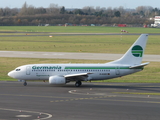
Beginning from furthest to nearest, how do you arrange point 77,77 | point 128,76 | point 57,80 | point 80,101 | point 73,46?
point 73,46
point 128,76
point 77,77
point 57,80
point 80,101

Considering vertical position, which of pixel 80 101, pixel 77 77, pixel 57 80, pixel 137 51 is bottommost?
pixel 80 101

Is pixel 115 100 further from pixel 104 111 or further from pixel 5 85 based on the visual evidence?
pixel 5 85

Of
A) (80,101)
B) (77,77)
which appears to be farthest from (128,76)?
(80,101)

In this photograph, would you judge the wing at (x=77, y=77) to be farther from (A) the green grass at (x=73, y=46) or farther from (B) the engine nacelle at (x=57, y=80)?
(A) the green grass at (x=73, y=46)

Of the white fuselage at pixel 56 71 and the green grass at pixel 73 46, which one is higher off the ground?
the white fuselage at pixel 56 71

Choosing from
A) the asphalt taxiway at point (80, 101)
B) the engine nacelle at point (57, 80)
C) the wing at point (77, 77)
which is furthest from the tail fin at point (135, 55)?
the engine nacelle at point (57, 80)

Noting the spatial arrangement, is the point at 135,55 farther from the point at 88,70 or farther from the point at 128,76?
the point at 128,76

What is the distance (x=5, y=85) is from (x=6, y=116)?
19.6 metres

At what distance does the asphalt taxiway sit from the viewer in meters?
31.8

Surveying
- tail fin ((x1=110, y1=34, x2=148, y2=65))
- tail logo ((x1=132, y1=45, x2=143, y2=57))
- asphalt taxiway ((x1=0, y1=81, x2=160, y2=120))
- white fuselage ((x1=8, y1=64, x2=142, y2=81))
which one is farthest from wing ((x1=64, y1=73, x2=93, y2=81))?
tail logo ((x1=132, y1=45, x2=143, y2=57))

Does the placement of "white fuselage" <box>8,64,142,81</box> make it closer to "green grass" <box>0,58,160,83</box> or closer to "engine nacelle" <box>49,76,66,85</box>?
"engine nacelle" <box>49,76,66,85</box>

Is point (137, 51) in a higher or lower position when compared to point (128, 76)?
higher

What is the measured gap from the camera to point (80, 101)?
38281 mm

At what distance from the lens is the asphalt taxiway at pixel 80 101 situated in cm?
3178
